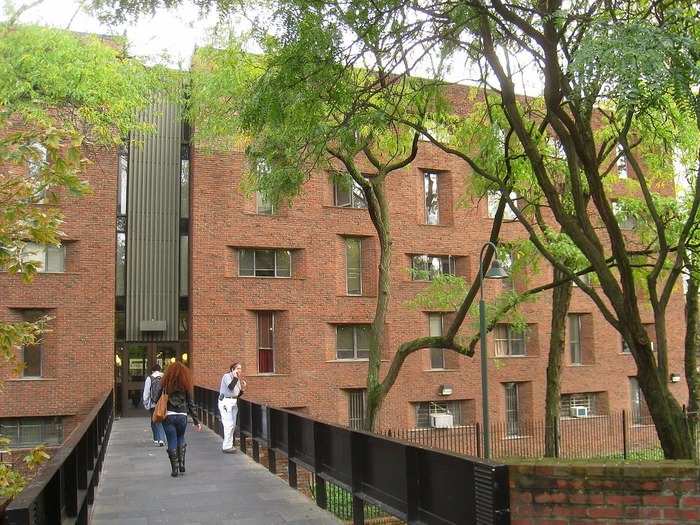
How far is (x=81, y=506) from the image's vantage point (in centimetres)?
762

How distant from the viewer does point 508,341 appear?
112 feet

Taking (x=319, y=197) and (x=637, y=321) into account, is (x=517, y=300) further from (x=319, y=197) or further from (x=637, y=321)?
(x=319, y=197)

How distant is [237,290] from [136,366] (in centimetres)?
486

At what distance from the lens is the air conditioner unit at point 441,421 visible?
31250mm

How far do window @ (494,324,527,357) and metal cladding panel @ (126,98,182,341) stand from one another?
45.5 feet

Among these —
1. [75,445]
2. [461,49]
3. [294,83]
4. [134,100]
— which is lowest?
[75,445]

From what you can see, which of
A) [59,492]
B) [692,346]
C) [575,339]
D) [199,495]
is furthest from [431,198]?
[59,492]

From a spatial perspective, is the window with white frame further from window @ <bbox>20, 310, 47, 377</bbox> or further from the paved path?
the paved path

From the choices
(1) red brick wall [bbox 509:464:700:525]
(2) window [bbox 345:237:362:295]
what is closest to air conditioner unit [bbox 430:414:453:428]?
(2) window [bbox 345:237:362:295]

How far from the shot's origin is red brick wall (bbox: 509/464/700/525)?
5.52 m

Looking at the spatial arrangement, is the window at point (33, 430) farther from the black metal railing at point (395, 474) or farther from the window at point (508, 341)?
the window at point (508, 341)

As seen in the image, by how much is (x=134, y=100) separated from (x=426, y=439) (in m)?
16.9

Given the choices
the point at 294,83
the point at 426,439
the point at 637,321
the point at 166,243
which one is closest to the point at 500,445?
the point at 426,439

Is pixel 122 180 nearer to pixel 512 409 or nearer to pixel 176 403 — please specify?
pixel 512 409
